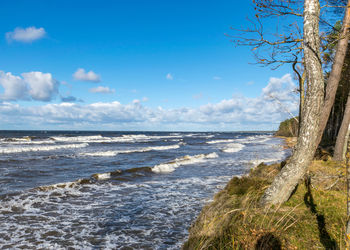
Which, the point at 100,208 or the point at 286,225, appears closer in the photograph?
the point at 286,225

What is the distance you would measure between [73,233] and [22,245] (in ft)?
4.05

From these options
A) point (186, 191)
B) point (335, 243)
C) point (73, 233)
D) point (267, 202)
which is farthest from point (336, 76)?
point (73, 233)

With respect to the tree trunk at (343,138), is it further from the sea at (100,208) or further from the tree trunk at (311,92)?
the tree trunk at (311,92)

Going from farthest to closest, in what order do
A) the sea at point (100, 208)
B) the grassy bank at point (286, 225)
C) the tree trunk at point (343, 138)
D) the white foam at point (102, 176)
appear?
the white foam at point (102, 176), the tree trunk at point (343, 138), the sea at point (100, 208), the grassy bank at point (286, 225)

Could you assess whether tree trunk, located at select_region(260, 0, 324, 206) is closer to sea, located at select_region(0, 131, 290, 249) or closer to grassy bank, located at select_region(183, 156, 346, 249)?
grassy bank, located at select_region(183, 156, 346, 249)

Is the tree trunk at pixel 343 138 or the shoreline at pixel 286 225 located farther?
the tree trunk at pixel 343 138

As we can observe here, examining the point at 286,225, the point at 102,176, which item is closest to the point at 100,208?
the point at 102,176

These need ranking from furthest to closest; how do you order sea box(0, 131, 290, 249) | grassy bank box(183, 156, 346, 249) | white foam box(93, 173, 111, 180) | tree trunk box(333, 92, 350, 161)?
white foam box(93, 173, 111, 180) → tree trunk box(333, 92, 350, 161) → sea box(0, 131, 290, 249) → grassy bank box(183, 156, 346, 249)

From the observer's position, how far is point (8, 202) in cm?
914

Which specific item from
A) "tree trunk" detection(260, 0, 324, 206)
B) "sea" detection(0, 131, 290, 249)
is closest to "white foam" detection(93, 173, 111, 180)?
"sea" detection(0, 131, 290, 249)

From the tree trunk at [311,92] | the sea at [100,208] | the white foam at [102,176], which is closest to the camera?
the tree trunk at [311,92]

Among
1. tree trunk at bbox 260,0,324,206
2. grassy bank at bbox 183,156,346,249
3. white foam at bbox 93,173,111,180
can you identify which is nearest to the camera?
grassy bank at bbox 183,156,346,249

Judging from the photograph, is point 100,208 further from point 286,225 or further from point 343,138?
point 343,138

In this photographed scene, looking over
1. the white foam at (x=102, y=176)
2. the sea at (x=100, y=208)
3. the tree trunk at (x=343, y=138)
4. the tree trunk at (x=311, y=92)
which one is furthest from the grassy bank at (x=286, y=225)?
the white foam at (x=102, y=176)
